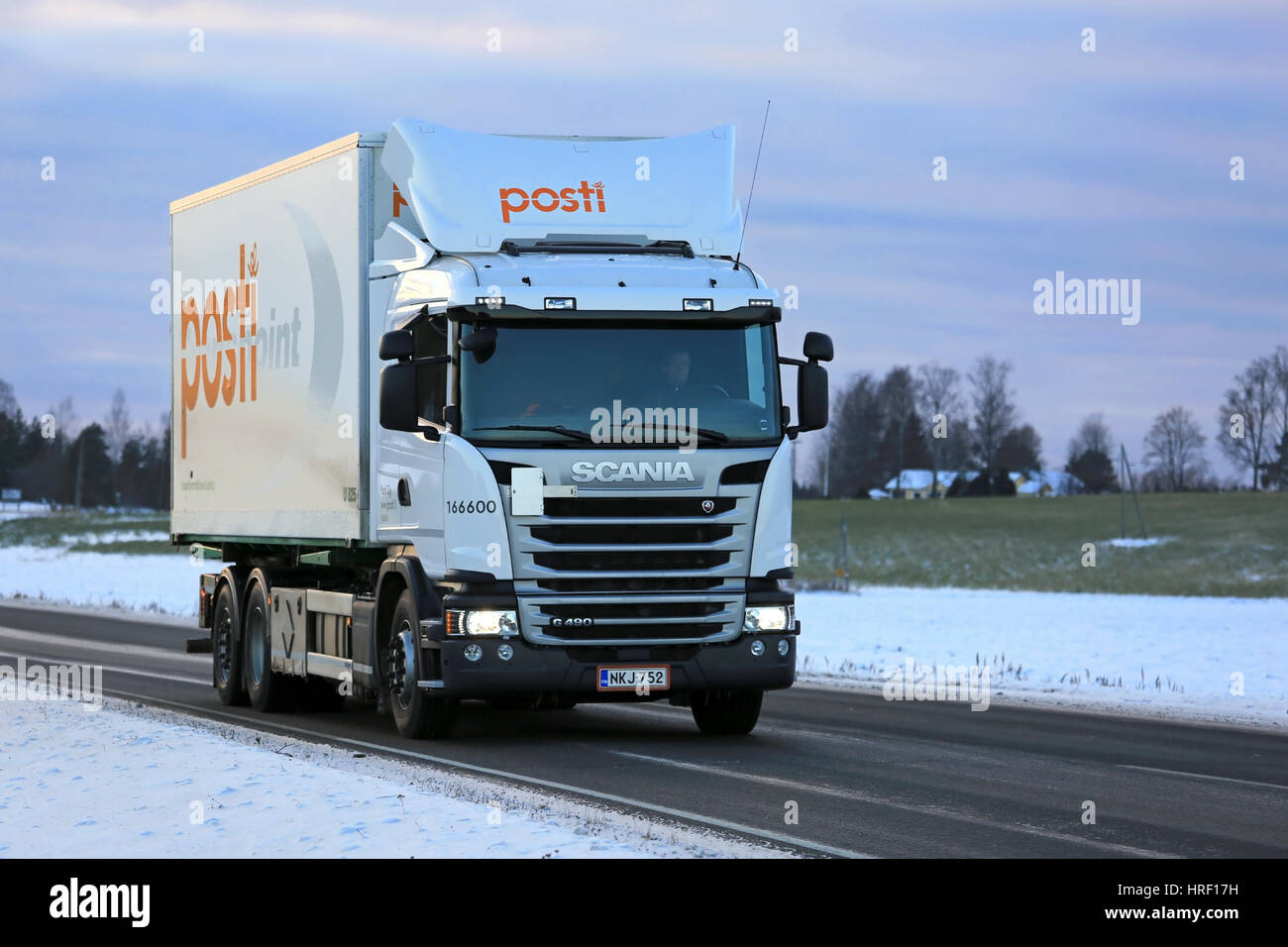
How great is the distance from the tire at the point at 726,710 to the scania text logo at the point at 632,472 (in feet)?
7.16

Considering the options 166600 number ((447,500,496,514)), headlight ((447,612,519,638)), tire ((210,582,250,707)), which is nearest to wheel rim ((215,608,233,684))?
tire ((210,582,250,707))

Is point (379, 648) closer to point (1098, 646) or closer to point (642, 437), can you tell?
point (642, 437)

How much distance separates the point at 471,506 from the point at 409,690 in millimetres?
1812

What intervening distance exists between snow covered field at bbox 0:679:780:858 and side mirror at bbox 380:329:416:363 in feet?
9.34

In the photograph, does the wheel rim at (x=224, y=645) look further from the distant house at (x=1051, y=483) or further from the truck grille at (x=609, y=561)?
the distant house at (x=1051, y=483)

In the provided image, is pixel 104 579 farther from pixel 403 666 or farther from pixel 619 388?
pixel 619 388

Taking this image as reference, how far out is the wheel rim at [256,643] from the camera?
1648 centimetres

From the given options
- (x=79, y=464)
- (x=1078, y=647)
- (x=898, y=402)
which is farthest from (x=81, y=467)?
(x=1078, y=647)

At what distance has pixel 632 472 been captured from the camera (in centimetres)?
1220

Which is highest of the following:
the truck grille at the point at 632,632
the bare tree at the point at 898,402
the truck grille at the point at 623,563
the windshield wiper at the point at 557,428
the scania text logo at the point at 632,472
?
the bare tree at the point at 898,402

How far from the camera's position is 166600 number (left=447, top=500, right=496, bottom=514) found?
39.8ft

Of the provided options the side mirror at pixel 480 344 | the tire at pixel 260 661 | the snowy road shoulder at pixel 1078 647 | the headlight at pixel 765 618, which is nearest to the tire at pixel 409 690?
the side mirror at pixel 480 344
